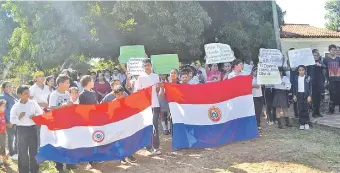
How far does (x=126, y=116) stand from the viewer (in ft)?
21.3

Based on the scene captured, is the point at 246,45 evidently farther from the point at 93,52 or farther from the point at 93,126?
the point at 93,126

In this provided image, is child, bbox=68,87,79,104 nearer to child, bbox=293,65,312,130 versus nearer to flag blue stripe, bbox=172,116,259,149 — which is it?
flag blue stripe, bbox=172,116,259,149

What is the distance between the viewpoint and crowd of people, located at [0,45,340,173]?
5891 mm

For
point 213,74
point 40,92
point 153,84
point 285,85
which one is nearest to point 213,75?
point 213,74

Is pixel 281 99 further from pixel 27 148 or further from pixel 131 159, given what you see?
pixel 27 148

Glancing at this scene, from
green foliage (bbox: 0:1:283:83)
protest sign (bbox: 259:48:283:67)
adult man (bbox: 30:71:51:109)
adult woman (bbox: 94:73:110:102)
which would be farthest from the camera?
green foliage (bbox: 0:1:283:83)

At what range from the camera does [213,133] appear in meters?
7.30

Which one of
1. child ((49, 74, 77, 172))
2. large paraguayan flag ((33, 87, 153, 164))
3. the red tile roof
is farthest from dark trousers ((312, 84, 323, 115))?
the red tile roof

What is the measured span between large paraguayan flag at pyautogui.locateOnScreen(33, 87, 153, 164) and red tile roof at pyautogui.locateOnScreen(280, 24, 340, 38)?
23527 mm

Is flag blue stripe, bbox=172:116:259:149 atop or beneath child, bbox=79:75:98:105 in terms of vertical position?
beneath

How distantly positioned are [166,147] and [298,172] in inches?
110

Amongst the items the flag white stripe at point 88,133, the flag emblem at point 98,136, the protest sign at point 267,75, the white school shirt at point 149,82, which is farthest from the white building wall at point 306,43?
the flag emblem at point 98,136

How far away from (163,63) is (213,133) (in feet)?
7.70

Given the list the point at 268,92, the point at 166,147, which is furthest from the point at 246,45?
the point at 166,147
